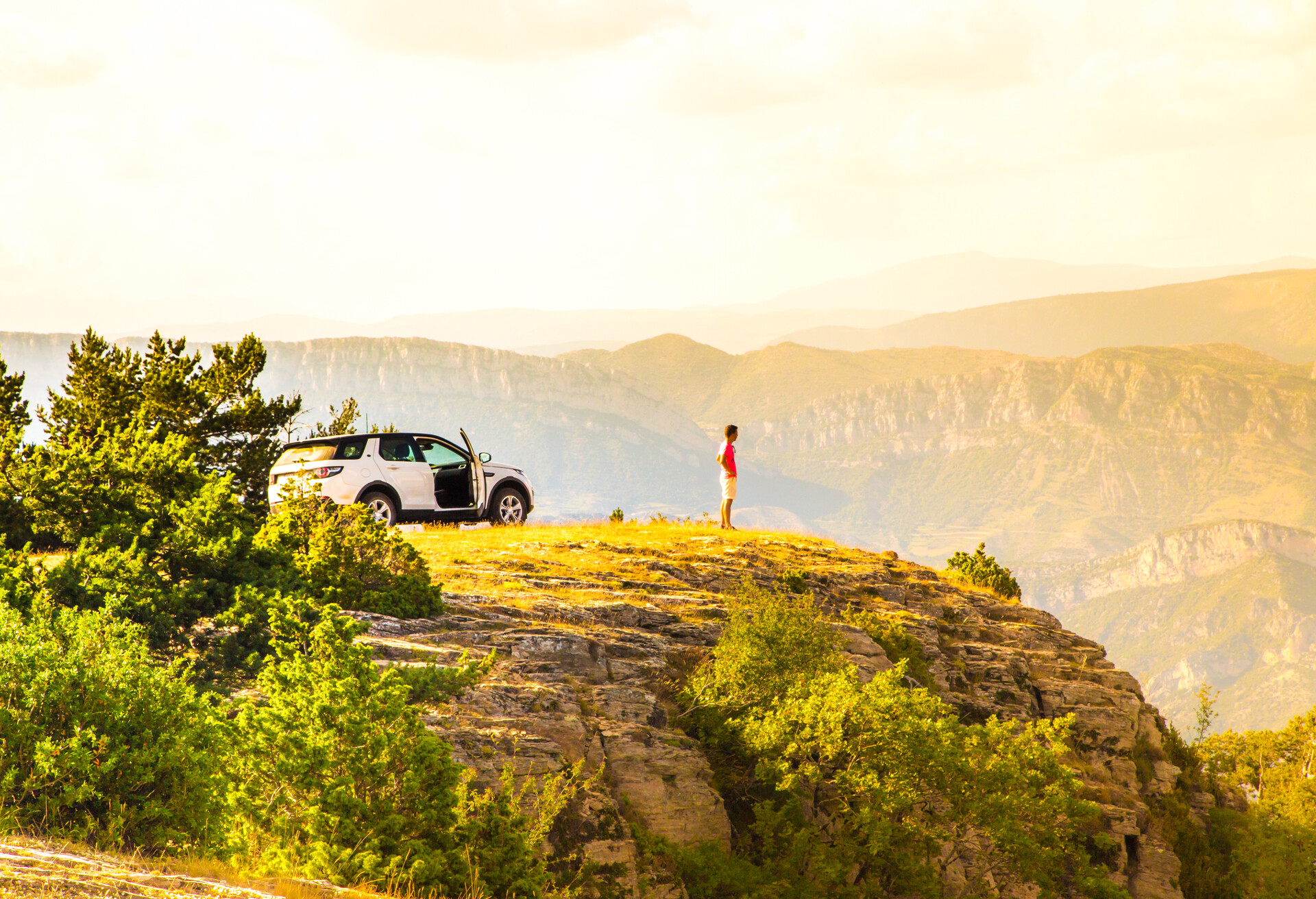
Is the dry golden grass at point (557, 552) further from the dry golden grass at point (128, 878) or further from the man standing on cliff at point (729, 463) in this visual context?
the dry golden grass at point (128, 878)

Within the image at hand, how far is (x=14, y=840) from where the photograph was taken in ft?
27.0

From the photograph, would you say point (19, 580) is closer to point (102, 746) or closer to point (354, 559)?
point (102, 746)

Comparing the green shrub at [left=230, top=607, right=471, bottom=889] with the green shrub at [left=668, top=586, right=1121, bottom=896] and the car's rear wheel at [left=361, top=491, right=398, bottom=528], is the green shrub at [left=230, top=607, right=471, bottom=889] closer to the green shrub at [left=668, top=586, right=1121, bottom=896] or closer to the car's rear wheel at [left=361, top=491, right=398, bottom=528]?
the green shrub at [left=668, top=586, right=1121, bottom=896]

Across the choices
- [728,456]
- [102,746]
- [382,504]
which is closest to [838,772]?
[728,456]

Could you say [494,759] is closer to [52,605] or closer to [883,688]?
[52,605]

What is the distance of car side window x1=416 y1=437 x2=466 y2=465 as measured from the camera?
77.2 feet

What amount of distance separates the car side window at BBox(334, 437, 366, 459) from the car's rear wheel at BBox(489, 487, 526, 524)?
3864 millimetres

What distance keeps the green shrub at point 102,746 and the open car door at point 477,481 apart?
536 inches

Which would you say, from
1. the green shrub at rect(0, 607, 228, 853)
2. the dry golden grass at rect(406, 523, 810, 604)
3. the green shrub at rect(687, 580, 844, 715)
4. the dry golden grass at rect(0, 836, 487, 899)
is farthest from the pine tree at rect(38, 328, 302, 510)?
the dry golden grass at rect(0, 836, 487, 899)

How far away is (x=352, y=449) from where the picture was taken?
22.3 metres

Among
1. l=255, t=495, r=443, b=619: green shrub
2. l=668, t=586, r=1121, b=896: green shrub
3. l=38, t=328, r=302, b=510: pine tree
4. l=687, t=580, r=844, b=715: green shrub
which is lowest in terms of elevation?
l=668, t=586, r=1121, b=896: green shrub

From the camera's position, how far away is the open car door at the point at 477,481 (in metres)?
23.9

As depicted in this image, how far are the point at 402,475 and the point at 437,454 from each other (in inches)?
47.0

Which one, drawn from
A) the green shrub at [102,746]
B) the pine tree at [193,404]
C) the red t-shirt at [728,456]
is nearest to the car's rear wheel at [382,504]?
the red t-shirt at [728,456]
